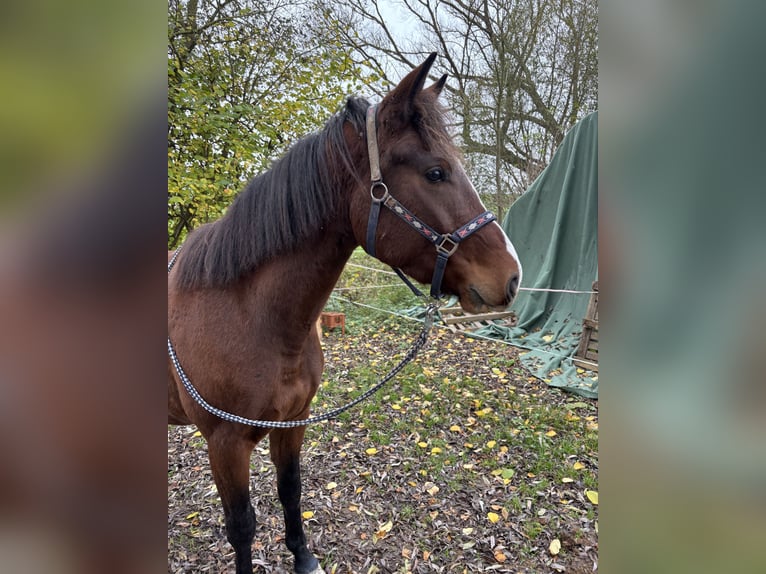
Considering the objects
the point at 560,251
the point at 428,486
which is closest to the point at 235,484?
the point at 428,486

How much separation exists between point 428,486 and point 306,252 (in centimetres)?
215

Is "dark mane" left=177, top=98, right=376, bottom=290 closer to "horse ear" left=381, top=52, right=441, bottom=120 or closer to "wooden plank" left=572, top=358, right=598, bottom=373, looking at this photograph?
"horse ear" left=381, top=52, right=441, bottom=120

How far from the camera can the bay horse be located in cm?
139

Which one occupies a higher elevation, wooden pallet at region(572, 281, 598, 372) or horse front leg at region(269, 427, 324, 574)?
wooden pallet at region(572, 281, 598, 372)

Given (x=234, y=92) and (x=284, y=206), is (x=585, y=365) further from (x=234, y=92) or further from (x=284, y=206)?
(x=234, y=92)

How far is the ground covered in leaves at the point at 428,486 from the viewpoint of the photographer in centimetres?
229

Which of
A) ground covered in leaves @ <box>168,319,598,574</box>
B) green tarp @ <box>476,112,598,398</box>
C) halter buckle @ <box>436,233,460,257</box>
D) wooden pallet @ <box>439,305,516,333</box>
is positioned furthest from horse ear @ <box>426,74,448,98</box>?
wooden pallet @ <box>439,305,516,333</box>

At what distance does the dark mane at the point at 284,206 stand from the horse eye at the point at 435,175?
0.26 m

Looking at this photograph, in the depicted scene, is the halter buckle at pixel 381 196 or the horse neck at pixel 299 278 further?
the horse neck at pixel 299 278

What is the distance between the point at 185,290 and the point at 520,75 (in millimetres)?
7496

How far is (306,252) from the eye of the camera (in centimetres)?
150

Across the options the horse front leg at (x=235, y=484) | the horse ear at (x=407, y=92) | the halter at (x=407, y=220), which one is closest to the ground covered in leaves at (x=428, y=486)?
the horse front leg at (x=235, y=484)

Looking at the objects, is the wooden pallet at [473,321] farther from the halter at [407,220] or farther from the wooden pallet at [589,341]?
the halter at [407,220]
